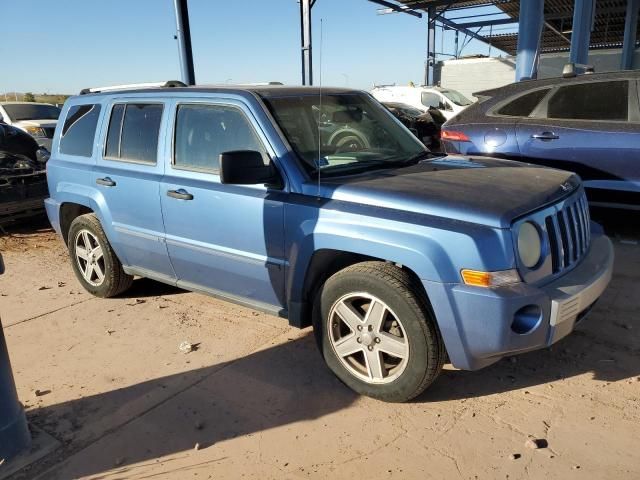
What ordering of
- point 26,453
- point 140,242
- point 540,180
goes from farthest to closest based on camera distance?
1. point 140,242
2. point 540,180
3. point 26,453

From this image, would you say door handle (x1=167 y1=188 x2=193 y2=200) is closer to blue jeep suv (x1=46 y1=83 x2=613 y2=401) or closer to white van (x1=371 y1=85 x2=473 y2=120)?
blue jeep suv (x1=46 y1=83 x2=613 y2=401)

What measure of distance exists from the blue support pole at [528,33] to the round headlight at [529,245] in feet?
32.8

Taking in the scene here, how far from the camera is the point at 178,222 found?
3.88 meters

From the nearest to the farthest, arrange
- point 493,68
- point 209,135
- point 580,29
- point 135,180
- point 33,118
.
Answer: point 209,135 < point 135,180 < point 580,29 < point 33,118 < point 493,68

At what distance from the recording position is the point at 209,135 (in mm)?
3779

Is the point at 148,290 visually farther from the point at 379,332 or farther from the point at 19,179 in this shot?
the point at 19,179

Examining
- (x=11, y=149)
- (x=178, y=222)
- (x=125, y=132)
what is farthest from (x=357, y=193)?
(x=11, y=149)

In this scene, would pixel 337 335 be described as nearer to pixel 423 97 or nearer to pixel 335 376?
pixel 335 376

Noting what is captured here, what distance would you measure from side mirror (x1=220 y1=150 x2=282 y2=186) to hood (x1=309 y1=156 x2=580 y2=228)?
371 millimetres

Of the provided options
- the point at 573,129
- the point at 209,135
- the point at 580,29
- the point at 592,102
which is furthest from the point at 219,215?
the point at 580,29

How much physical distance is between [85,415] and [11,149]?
622cm

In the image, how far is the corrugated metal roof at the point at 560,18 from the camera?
2092cm

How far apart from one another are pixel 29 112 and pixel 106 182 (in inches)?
458

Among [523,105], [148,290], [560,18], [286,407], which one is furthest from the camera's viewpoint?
[560,18]
